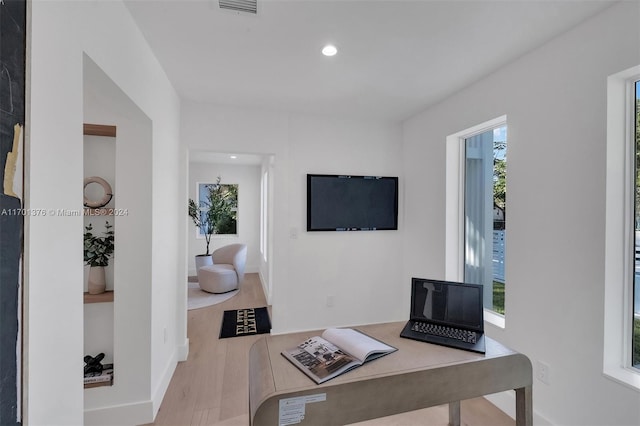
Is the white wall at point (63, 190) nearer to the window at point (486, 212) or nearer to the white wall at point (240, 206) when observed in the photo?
the window at point (486, 212)

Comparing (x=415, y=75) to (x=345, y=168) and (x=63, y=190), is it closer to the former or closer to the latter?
(x=345, y=168)

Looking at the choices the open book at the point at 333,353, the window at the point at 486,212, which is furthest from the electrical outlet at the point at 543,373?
the open book at the point at 333,353

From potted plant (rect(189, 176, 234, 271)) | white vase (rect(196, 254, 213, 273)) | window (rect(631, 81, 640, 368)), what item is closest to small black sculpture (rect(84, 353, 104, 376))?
window (rect(631, 81, 640, 368))

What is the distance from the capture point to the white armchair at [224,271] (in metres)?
4.80

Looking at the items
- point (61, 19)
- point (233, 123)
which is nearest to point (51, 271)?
point (61, 19)

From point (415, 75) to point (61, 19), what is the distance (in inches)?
84.2

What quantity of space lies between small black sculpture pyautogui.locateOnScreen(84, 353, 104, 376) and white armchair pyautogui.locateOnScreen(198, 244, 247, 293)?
2824 millimetres

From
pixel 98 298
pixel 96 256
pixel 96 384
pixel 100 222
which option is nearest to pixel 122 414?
pixel 96 384

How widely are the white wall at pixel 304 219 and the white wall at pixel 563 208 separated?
4.44 feet

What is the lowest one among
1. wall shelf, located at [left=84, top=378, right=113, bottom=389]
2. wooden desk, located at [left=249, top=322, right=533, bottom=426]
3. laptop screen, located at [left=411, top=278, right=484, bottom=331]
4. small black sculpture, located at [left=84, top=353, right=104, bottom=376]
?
wall shelf, located at [left=84, top=378, right=113, bottom=389]

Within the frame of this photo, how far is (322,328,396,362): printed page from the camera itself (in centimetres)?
123

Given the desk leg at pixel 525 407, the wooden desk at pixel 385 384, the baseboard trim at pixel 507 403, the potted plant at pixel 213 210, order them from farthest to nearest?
the potted plant at pixel 213 210
the baseboard trim at pixel 507 403
the desk leg at pixel 525 407
the wooden desk at pixel 385 384

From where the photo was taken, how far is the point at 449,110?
2.74 meters

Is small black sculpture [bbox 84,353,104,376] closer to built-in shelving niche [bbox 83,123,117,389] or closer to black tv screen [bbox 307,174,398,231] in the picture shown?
built-in shelving niche [bbox 83,123,117,389]
